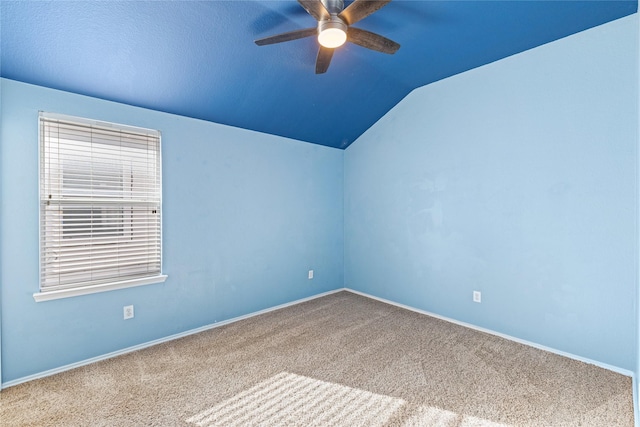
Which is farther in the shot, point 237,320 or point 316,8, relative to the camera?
point 237,320

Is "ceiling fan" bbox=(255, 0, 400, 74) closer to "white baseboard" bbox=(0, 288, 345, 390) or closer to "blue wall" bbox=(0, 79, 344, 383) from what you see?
"blue wall" bbox=(0, 79, 344, 383)

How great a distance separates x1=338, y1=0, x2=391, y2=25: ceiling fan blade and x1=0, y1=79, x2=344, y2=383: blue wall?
1.77m

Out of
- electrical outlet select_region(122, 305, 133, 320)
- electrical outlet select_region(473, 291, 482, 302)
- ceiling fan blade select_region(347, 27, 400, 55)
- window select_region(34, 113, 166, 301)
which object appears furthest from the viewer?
electrical outlet select_region(473, 291, 482, 302)

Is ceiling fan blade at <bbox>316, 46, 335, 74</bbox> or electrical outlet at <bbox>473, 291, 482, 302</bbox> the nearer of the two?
ceiling fan blade at <bbox>316, 46, 335, 74</bbox>

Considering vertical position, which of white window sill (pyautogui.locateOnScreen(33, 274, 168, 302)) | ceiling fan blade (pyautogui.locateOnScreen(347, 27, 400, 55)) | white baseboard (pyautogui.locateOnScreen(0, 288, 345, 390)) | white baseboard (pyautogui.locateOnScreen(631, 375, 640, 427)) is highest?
ceiling fan blade (pyautogui.locateOnScreen(347, 27, 400, 55))

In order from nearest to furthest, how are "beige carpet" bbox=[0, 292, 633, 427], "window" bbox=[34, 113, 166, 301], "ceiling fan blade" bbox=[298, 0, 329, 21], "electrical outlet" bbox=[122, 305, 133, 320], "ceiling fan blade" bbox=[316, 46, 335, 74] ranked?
"ceiling fan blade" bbox=[298, 0, 329, 21], "beige carpet" bbox=[0, 292, 633, 427], "ceiling fan blade" bbox=[316, 46, 335, 74], "window" bbox=[34, 113, 166, 301], "electrical outlet" bbox=[122, 305, 133, 320]

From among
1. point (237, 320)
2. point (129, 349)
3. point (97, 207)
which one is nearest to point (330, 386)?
point (237, 320)

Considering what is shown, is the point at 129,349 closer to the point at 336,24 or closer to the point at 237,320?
the point at 237,320

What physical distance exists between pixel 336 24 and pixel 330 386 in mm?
2330

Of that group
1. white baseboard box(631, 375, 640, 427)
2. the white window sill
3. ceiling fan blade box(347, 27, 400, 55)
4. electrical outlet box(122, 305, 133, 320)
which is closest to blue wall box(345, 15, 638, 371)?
white baseboard box(631, 375, 640, 427)

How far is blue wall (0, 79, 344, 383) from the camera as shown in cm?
210

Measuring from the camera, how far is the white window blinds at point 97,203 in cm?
222

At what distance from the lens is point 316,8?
171 cm

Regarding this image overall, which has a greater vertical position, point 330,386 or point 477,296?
point 477,296
